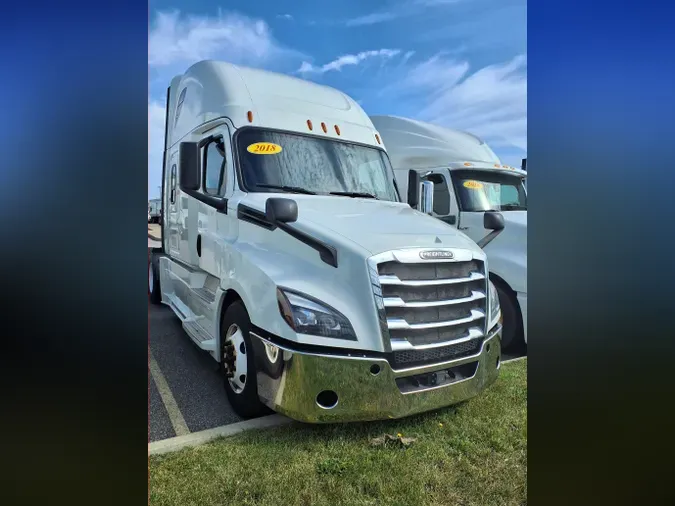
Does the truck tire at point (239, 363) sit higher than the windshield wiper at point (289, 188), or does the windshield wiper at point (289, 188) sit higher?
the windshield wiper at point (289, 188)

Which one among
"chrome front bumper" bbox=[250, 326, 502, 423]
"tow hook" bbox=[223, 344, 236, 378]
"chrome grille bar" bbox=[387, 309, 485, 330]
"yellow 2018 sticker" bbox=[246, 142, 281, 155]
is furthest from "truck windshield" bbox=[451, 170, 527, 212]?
Result: "tow hook" bbox=[223, 344, 236, 378]

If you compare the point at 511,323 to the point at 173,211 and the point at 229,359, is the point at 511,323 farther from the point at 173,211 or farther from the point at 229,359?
the point at 173,211

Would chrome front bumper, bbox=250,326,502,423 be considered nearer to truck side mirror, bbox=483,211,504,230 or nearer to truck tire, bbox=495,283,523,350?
truck tire, bbox=495,283,523,350

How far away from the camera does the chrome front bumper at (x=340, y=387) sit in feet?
6.53

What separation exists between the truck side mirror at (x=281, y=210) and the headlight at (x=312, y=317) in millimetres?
431

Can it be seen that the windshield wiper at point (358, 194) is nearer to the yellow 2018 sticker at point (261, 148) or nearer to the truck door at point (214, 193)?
the yellow 2018 sticker at point (261, 148)

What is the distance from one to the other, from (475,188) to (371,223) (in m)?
1.28

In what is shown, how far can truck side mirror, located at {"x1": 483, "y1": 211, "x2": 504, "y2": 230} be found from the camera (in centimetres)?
278

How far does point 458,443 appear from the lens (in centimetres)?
210

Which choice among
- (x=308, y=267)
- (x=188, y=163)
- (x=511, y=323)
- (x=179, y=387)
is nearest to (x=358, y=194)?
(x=308, y=267)

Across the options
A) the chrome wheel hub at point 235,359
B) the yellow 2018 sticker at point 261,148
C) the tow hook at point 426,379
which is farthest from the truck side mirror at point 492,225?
the chrome wheel hub at point 235,359
